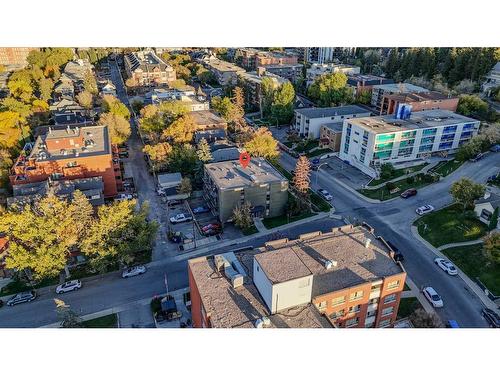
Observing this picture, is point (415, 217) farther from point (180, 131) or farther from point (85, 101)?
point (85, 101)

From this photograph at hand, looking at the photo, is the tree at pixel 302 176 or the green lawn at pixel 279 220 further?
the tree at pixel 302 176

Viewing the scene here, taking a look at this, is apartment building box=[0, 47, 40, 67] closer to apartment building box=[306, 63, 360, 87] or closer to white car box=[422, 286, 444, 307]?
apartment building box=[306, 63, 360, 87]

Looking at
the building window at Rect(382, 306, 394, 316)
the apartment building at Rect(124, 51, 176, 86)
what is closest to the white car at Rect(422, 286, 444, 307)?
the building window at Rect(382, 306, 394, 316)

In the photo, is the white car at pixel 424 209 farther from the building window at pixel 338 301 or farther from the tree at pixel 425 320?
the building window at pixel 338 301

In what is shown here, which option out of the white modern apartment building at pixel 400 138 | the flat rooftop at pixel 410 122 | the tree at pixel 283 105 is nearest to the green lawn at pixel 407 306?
the white modern apartment building at pixel 400 138

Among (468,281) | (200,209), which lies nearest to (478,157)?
(468,281)

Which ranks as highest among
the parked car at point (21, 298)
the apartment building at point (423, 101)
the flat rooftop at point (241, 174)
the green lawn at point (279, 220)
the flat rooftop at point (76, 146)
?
the apartment building at point (423, 101)
